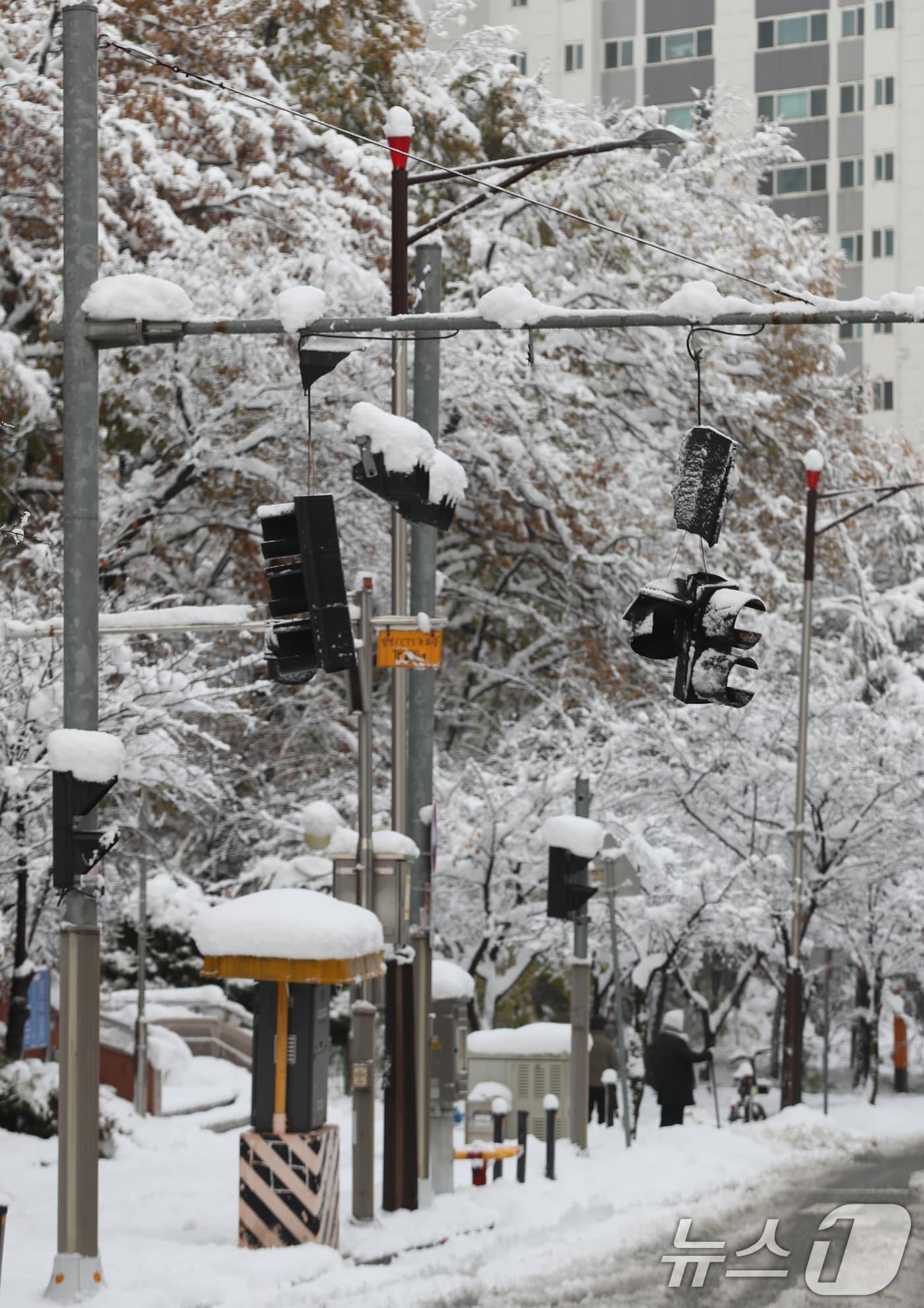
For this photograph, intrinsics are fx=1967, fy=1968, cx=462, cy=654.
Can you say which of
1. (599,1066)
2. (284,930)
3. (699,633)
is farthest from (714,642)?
(599,1066)

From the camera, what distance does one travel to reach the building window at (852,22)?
70.4m

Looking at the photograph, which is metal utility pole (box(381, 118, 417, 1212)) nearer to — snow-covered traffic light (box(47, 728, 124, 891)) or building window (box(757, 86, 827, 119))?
snow-covered traffic light (box(47, 728, 124, 891))

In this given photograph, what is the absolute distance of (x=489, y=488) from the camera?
2677 centimetres

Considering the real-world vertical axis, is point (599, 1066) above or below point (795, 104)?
below

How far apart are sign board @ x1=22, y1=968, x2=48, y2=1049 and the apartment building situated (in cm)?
5358

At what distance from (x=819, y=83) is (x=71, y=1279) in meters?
67.5

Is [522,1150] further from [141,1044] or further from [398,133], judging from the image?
[398,133]

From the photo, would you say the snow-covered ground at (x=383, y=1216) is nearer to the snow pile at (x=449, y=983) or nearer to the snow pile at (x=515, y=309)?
the snow pile at (x=449, y=983)

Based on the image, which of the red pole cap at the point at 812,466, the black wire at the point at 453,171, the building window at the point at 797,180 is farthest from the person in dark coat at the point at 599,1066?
the building window at the point at 797,180

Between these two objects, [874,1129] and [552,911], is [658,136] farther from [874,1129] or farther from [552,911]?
[874,1129]

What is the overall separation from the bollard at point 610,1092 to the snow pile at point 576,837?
173 inches

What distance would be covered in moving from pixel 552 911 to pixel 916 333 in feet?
178

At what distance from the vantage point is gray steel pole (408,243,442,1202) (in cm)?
1485

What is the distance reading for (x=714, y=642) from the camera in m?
9.61
